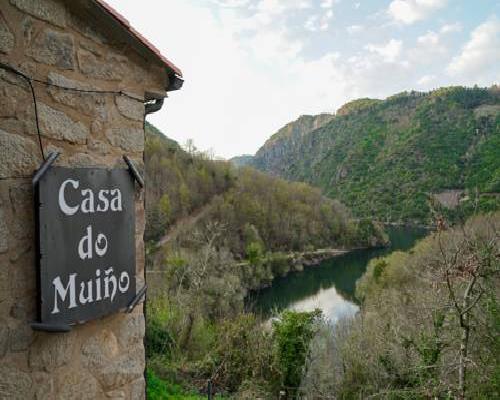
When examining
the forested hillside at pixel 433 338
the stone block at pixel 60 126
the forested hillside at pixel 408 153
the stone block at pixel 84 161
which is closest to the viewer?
the stone block at pixel 60 126

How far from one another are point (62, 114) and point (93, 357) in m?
1.33

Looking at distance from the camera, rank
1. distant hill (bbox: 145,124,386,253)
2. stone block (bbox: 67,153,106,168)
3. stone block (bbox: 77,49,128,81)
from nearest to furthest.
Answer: stone block (bbox: 67,153,106,168), stone block (bbox: 77,49,128,81), distant hill (bbox: 145,124,386,253)

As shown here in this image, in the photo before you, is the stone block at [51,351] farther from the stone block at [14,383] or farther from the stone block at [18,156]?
the stone block at [18,156]

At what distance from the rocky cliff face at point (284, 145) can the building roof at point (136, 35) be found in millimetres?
137660

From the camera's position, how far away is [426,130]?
88.8 metres

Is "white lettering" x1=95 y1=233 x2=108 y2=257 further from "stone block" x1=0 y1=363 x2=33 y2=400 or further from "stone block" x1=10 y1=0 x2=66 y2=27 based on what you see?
"stone block" x1=10 y1=0 x2=66 y2=27

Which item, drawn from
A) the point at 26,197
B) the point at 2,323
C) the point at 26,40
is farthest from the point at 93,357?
the point at 26,40

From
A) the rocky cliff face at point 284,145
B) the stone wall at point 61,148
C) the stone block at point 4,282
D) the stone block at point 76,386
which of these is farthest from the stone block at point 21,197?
the rocky cliff face at point 284,145

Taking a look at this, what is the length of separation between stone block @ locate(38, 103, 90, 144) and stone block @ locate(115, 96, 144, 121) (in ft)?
0.97

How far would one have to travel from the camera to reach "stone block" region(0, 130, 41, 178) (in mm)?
2021

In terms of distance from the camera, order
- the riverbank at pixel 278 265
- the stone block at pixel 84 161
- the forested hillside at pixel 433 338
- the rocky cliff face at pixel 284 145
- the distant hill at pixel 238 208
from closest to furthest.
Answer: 1. the stone block at pixel 84 161
2. the forested hillside at pixel 433 338
3. the riverbank at pixel 278 265
4. the distant hill at pixel 238 208
5. the rocky cliff face at pixel 284 145

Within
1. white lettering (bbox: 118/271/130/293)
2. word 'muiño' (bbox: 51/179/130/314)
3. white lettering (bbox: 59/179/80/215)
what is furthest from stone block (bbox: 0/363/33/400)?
white lettering (bbox: 59/179/80/215)

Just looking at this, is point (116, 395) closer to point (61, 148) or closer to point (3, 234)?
point (3, 234)

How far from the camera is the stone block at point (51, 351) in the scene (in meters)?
2.11
